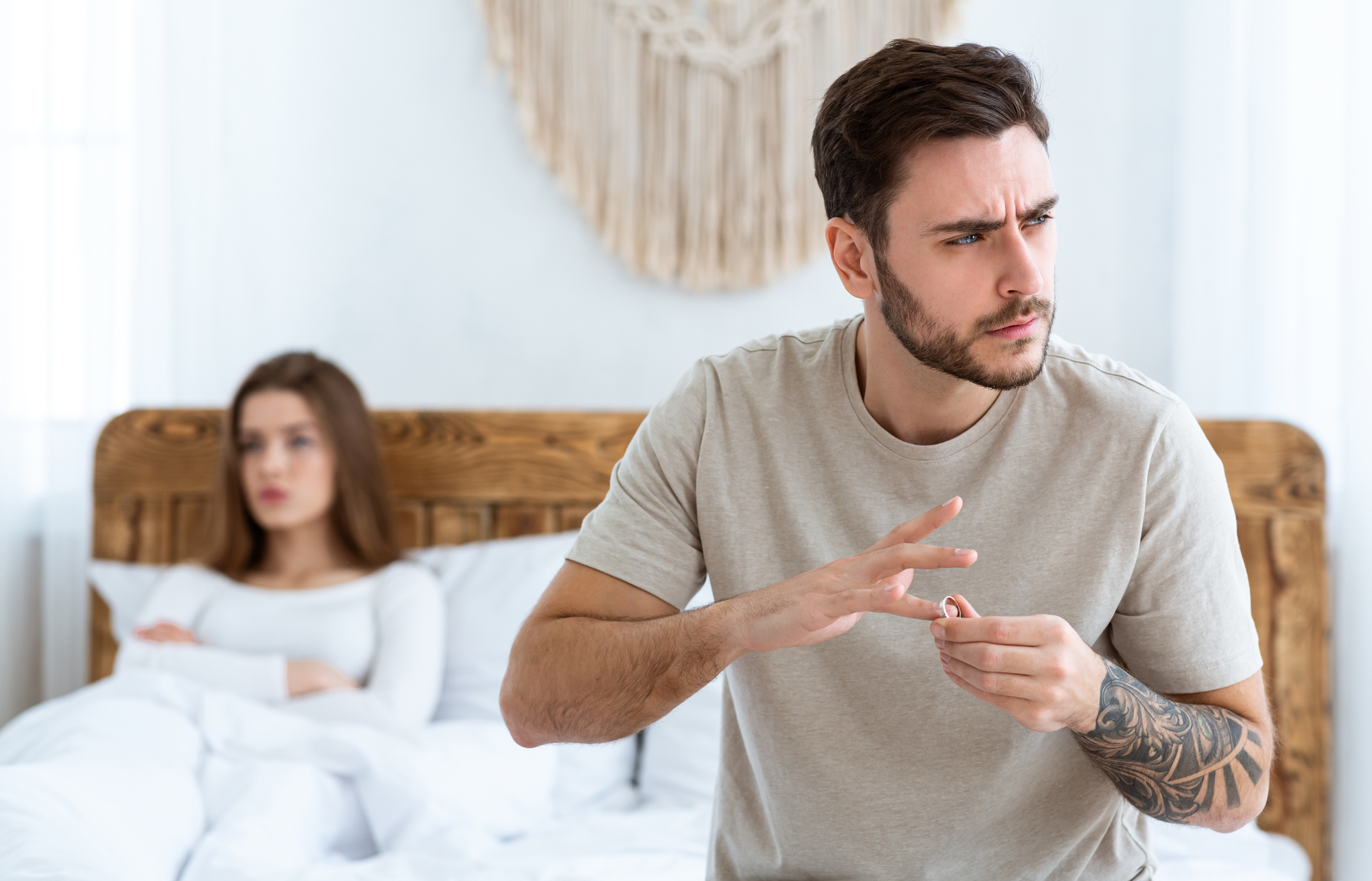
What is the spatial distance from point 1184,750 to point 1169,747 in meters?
0.02

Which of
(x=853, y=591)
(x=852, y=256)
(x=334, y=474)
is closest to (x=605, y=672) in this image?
(x=853, y=591)

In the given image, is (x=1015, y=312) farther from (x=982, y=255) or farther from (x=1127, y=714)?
(x=1127, y=714)

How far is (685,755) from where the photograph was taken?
1.77 m

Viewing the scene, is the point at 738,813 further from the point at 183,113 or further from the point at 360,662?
the point at 183,113

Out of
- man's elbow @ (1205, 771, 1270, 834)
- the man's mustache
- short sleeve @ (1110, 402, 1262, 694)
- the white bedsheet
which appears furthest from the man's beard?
the white bedsheet

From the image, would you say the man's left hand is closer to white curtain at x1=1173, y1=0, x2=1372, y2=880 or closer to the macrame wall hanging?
white curtain at x1=1173, y1=0, x2=1372, y2=880

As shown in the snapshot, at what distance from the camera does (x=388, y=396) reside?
224 centimetres

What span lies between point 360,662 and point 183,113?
1.16m


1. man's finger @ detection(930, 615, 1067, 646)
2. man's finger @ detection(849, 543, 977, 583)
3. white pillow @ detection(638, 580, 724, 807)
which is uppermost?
man's finger @ detection(849, 543, 977, 583)

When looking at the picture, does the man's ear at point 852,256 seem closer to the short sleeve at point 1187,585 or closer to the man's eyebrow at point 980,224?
the man's eyebrow at point 980,224

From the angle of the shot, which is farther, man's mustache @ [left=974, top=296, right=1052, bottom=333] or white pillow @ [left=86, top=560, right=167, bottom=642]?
white pillow @ [left=86, top=560, right=167, bottom=642]

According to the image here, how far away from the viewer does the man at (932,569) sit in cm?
100

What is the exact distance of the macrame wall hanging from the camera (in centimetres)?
207

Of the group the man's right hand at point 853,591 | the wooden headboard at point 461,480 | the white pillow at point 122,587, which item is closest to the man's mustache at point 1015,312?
the man's right hand at point 853,591
